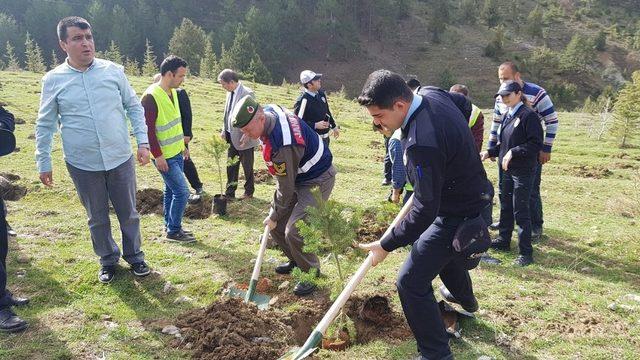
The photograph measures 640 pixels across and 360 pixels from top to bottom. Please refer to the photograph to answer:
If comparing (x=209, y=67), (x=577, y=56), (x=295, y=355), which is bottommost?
(x=295, y=355)

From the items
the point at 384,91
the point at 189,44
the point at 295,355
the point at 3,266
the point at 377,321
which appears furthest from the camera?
the point at 189,44

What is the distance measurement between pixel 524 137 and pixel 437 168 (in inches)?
138

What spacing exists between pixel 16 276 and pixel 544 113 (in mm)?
7591

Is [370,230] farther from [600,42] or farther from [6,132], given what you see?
[600,42]

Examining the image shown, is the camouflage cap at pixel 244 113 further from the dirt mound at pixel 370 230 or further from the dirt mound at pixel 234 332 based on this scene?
the dirt mound at pixel 370 230

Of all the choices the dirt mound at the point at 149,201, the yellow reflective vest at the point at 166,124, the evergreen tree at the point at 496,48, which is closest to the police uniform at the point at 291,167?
→ the yellow reflective vest at the point at 166,124

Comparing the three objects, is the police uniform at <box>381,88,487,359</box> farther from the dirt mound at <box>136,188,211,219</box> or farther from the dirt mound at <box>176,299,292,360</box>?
the dirt mound at <box>136,188,211,219</box>

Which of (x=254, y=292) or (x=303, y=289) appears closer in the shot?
(x=254, y=292)

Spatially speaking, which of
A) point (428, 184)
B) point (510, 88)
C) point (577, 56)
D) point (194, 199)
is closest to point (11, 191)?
point (194, 199)

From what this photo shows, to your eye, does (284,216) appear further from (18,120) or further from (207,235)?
(18,120)

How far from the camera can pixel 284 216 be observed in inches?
219

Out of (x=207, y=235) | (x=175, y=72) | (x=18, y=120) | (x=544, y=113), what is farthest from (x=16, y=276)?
(x=18, y=120)

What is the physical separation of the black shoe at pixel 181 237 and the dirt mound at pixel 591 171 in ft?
37.1

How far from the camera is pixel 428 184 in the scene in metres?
3.26
